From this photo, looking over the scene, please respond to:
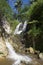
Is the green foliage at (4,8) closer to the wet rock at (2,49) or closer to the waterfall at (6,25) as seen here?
the waterfall at (6,25)

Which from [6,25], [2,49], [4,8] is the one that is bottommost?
[2,49]

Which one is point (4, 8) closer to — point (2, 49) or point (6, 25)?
point (6, 25)

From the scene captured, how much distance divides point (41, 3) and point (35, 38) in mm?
5334

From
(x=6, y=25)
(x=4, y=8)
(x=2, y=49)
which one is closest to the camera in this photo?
(x=2, y=49)

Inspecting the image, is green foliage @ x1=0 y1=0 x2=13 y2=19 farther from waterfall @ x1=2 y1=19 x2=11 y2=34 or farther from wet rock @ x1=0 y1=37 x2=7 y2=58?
wet rock @ x1=0 y1=37 x2=7 y2=58

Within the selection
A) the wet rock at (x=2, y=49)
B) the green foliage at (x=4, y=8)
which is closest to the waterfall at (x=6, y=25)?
the green foliage at (x=4, y=8)

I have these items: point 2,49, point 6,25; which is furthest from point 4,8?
point 2,49

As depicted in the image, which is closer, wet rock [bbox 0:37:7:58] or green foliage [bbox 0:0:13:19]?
wet rock [bbox 0:37:7:58]

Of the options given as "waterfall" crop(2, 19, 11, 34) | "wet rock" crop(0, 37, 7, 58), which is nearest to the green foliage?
"waterfall" crop(2, 19, 11, 34)

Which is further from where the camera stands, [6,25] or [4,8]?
[6,25]

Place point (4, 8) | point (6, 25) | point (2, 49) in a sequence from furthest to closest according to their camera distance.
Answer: point (6, 25)
point (4, 8)
point (2, 49)

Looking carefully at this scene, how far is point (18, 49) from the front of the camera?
862 inches

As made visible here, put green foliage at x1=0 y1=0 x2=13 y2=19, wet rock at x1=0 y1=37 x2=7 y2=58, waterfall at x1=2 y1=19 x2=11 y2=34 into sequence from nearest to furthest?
1. wet rock at x1=0 y1=37 x2=7 y2=58
2. green foliage at x1=0 y1=0 x2=13 y2=19
3. waterfall at x1=2 y1=19 x2=11 y2=34

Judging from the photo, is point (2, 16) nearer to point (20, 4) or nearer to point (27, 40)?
point (27, 40)
